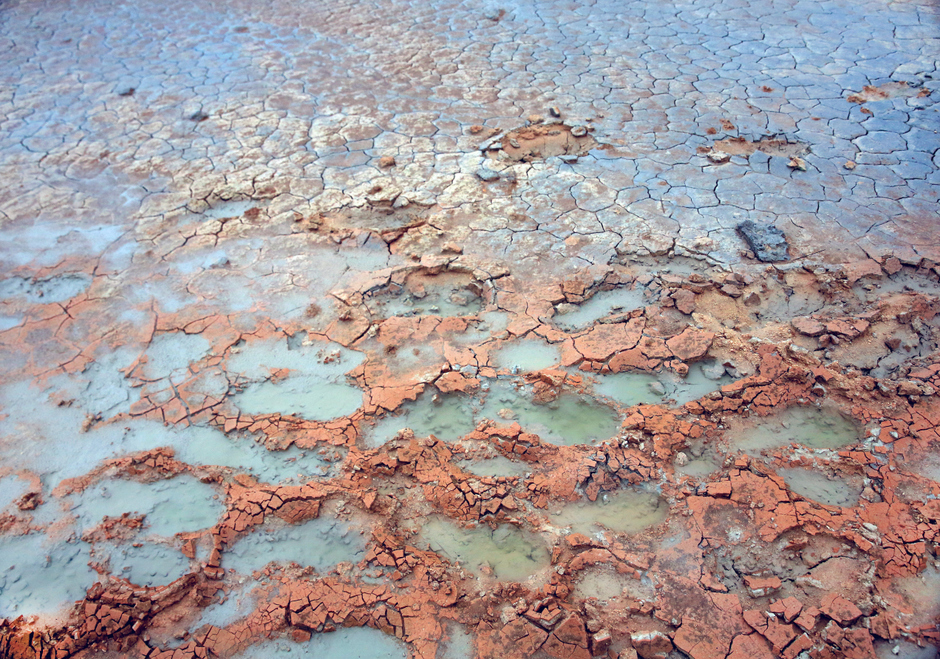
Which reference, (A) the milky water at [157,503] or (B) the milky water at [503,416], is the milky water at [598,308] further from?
(A) the milky water at [157,503]

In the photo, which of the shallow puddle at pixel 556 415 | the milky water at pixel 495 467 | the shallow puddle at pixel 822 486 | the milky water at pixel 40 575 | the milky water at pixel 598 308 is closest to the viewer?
the milky water at pixel 40 575

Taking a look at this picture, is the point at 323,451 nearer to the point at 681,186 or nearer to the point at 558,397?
the point at 558,397

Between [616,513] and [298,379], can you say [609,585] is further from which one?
[298,379]

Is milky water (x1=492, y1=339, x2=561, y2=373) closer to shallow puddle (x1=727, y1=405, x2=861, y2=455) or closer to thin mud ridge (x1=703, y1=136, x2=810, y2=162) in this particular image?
shallow puddle (x1=727, y1=405, x2=861, y2=455)

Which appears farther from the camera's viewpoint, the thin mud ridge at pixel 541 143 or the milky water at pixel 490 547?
the thin mud ridge at pixel 541 143

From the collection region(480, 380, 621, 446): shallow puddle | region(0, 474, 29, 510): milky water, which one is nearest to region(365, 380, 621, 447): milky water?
region(480, 380, 621, 446): shallow puddle

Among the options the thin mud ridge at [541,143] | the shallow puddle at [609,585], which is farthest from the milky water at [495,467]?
the thin mud ridge at [541,143]
